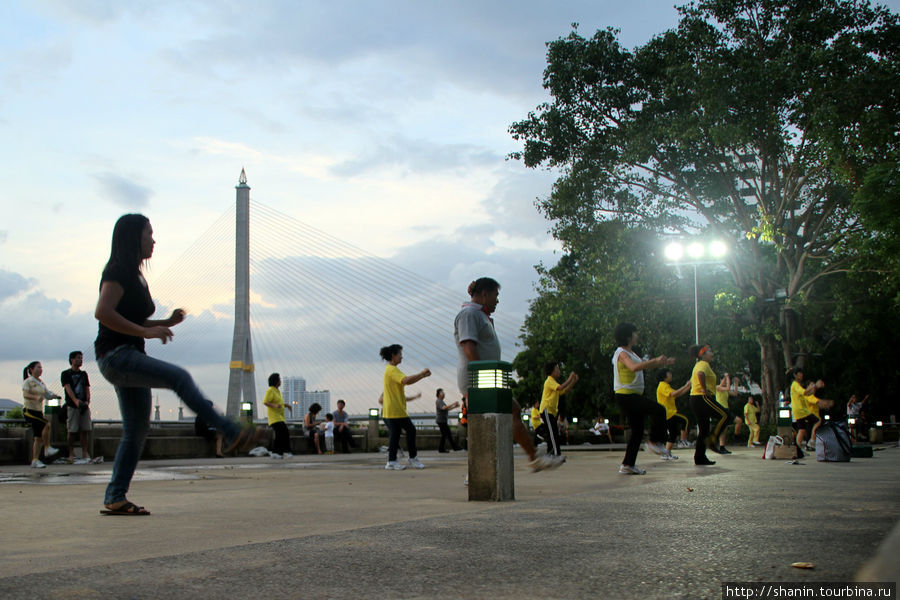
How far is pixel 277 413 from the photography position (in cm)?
1761

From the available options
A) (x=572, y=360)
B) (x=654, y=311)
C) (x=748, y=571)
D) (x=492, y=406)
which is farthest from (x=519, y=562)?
(x=572, y=360)

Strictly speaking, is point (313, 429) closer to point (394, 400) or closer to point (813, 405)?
point (394, 400)

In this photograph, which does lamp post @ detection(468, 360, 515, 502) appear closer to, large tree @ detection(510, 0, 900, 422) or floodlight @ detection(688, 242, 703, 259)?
large tree @ detection(510, 0, 900, 422)

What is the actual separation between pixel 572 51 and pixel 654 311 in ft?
28.1

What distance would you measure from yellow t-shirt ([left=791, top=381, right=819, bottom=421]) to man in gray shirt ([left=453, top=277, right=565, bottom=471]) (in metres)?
8.09

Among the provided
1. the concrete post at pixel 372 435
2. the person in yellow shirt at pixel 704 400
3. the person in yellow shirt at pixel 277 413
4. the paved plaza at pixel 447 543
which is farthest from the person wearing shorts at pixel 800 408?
the concrete post at pixel 372 435

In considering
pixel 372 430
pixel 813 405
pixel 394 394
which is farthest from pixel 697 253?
pixel 394 394

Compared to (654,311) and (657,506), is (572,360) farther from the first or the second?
(657,506)

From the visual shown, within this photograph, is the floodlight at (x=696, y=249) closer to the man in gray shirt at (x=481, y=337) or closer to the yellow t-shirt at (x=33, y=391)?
the yellow t-shirt at (x=33, y=391)

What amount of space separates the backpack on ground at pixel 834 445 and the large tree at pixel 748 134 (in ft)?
37.1

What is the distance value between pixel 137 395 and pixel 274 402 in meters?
12.3

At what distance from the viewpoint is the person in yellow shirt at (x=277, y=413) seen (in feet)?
56.7

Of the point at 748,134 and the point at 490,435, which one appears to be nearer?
the point at 490,435

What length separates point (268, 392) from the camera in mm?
17344
